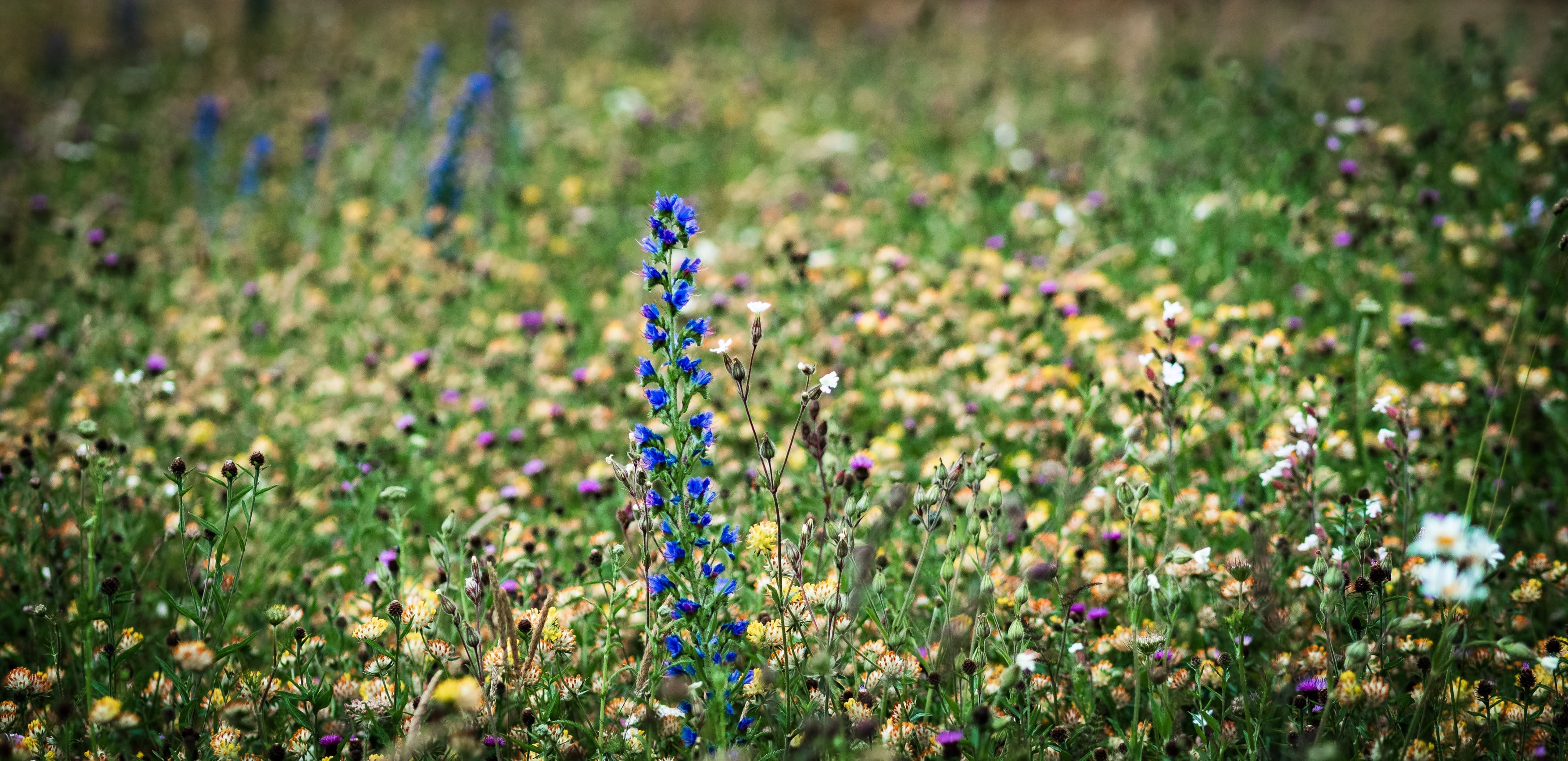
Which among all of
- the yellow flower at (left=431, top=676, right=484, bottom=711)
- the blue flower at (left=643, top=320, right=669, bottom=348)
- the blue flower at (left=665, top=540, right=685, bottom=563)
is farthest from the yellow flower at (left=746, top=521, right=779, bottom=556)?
the yellow flower at (left=431, top=676, right=484, bottom=711)

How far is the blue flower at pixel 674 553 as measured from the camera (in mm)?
1859

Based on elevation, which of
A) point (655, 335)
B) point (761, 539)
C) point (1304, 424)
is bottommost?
point (761, 539)

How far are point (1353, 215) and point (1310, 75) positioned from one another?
3.12 metres

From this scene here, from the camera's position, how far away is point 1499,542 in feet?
8.71

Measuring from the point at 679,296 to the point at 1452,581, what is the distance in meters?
1.45

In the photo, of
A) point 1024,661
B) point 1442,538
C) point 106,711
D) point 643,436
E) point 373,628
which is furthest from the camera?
point 373,628

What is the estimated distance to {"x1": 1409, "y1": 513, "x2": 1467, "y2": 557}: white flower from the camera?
138 cm

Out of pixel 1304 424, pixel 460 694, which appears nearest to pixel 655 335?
pixel 460 694

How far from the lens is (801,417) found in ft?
5.73

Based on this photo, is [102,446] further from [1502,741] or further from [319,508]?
[1502,741]

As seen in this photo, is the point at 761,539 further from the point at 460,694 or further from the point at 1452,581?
the point at 1452,581

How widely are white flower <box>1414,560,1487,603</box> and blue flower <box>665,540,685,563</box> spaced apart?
1.31 m

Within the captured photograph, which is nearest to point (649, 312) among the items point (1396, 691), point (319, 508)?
point (1396, 691)

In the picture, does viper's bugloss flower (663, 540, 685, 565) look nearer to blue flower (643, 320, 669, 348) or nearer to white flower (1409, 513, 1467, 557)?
blue flower (643, 320, 669, 348)
